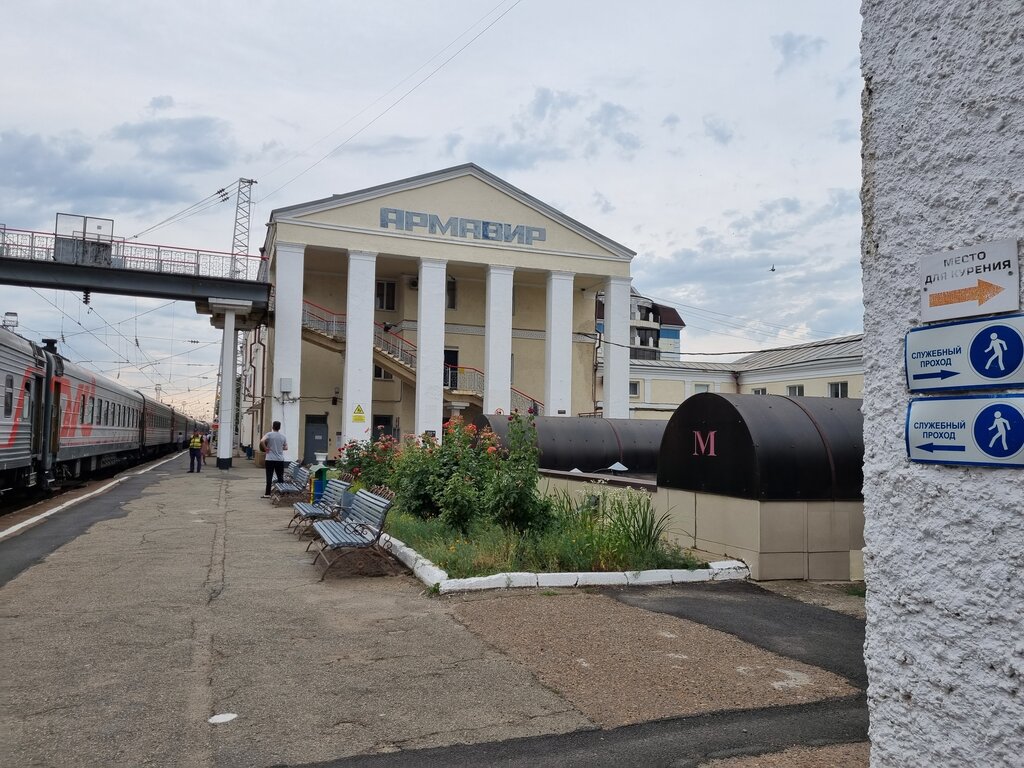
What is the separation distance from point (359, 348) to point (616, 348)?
38.1ft

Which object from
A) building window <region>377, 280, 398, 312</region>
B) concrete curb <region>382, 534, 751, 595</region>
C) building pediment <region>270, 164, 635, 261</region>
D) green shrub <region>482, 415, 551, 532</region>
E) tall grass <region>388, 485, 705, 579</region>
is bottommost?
concrete curb <region>382, 534, 751, 595</region>

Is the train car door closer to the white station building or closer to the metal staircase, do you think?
the white station building

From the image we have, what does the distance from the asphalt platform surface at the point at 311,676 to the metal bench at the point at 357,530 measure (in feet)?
0.76

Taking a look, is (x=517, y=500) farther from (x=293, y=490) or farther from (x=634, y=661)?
(x=293, y=490)

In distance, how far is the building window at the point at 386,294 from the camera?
1531 inches

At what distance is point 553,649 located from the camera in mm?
6242

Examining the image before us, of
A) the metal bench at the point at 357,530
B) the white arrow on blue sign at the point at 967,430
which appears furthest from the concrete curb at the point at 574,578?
the white arrow on blue sign at the point at 967,430

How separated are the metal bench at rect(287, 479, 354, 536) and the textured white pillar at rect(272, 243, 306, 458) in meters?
19.1

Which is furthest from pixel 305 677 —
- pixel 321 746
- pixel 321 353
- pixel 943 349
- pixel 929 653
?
pixel 321 353

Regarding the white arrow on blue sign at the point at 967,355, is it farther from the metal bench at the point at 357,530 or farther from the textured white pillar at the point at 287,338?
the textured white pillar at the point at 287,338

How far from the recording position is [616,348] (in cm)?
3756

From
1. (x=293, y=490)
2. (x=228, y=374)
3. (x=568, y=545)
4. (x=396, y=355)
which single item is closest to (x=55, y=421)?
(x=293, y=490)

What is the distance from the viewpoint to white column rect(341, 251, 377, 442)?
33.4 meters

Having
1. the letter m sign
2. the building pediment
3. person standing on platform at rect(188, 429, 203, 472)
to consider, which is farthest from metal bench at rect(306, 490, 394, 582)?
the building pediment
